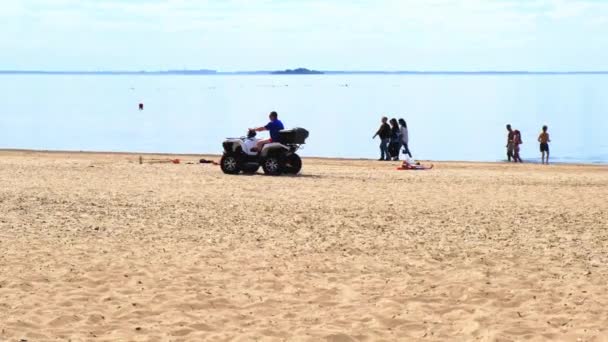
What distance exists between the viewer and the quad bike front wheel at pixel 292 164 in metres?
21.4

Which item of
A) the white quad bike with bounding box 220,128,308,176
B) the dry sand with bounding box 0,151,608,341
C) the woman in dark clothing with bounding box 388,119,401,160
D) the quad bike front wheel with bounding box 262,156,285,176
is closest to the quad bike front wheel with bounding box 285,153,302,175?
the white quad bike with bounding box 220,128,308,176

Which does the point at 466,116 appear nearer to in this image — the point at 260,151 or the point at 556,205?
the point at 260,151

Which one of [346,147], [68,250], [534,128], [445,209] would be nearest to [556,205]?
[445,209]

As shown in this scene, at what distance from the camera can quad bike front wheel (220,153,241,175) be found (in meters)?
21.3

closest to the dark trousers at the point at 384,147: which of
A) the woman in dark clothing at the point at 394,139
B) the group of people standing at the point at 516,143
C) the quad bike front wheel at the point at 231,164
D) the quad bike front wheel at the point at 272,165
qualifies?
the woman in dark clothing at the point at 394,139

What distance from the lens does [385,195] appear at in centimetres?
1672

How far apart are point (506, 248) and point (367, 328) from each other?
4.06 meters

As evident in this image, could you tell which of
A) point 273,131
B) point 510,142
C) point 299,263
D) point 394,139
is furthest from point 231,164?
point 510,142

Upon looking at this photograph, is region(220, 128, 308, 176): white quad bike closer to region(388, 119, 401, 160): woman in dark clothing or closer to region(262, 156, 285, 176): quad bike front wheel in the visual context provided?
region(262, 156, 285, 176): quad bike front wheel

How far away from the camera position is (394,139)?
2858cm

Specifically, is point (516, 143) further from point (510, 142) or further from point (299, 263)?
point (299, 263)

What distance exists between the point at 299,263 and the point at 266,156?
11306 mm

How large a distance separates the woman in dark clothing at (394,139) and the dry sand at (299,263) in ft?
35.2

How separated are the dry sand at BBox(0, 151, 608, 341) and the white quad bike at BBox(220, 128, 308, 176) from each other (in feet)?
11.1
